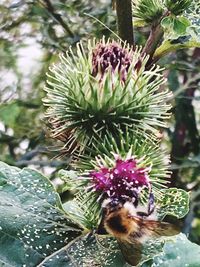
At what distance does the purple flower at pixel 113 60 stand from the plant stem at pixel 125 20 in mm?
93

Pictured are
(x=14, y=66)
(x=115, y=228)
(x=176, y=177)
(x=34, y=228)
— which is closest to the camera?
(x=115, y=228)

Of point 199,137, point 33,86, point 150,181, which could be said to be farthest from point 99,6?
point 150,181

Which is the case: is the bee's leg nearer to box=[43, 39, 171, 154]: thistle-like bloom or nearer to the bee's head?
the bee's head

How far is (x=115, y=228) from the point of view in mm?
1075

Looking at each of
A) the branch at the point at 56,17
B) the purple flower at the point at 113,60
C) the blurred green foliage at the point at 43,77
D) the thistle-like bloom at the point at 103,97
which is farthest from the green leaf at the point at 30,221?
the branch at the point at 56,17

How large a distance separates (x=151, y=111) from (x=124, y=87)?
79 mm

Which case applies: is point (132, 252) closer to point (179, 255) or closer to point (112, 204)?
point (112, 204)

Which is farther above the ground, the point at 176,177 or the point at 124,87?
the point at 124,87

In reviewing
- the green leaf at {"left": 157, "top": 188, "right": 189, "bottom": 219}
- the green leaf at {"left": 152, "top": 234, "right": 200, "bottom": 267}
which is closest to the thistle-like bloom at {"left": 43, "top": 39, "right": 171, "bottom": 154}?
the green leaf at {"left": 157, "top": 188, "right": 189, "bottom": 219}

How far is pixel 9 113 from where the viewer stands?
2.56 m

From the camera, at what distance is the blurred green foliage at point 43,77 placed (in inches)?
102

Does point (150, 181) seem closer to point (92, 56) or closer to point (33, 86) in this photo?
point (92, 56)

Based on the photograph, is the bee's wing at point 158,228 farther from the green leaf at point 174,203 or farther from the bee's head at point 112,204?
the green leaf at point 174,203

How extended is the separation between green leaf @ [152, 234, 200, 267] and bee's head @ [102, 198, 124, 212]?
265mm
